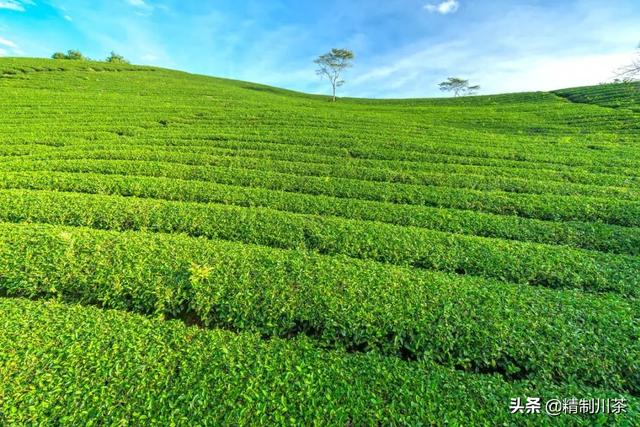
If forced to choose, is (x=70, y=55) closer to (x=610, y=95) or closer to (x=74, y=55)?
(x=74, y=55)

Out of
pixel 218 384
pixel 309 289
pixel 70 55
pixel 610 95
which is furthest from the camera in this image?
pixel 70 55

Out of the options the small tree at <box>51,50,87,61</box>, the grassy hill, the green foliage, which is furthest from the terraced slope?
the small tree at <box>51,50,87,61</box>

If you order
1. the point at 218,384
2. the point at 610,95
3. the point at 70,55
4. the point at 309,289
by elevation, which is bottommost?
the point at 218,384

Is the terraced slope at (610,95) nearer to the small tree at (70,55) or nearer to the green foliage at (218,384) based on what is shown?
the green foliage at (218,384)

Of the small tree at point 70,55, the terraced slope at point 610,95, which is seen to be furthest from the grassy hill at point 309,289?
the small tree at point 70,55

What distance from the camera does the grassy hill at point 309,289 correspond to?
4.69 meters

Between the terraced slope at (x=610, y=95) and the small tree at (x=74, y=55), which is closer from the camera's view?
the terraced slope at (x=610, y=95)

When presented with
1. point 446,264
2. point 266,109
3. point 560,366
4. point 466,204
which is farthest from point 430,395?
point 266,109

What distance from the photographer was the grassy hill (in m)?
4.69

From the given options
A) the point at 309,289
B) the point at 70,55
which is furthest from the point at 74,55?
the point at 309,289

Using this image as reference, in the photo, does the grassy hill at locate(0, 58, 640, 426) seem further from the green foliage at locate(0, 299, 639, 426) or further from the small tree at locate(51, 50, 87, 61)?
the small tree at locate(51, 50, 87, 61)

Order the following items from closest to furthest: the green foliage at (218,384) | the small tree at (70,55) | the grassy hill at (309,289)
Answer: the green foliage at (218,384) < the grassy hill at (309,289) < the small tree at (70,55)

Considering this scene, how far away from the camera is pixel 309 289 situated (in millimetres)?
6832

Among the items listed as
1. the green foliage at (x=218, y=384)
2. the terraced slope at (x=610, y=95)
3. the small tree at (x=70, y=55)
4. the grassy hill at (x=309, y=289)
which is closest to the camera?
the green foliage at (x=218, y=384)
